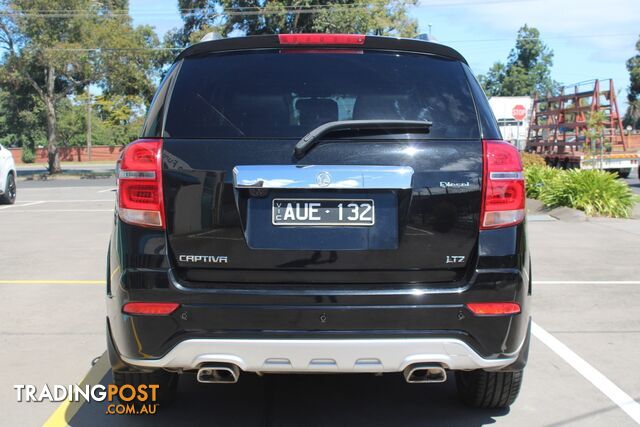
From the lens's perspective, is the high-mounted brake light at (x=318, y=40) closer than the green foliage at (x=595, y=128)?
Yes

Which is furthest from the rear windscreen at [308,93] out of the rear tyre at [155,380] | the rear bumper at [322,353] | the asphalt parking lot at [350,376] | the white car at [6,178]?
the white car at [6,178]

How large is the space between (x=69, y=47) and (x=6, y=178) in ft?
50.5

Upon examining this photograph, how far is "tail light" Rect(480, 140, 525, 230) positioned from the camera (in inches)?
125

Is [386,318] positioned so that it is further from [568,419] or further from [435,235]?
[568,419]

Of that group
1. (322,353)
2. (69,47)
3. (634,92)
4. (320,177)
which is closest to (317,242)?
(320,177)

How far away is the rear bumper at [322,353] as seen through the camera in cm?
306

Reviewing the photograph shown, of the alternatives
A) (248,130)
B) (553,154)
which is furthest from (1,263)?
(553,154)

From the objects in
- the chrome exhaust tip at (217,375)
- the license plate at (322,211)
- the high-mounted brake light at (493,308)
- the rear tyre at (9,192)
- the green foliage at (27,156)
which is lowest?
the green foliage at (27,156)

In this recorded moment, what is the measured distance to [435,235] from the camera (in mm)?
3139

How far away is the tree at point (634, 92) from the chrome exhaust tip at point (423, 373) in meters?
76.8

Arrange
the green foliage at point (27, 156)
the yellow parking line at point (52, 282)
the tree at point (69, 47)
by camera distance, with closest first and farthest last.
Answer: the yellow parking line at point (52, 282) < the tree at point (69, 47) < the green foliage at point (27, 156)

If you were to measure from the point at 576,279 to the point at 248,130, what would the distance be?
18.8 ft

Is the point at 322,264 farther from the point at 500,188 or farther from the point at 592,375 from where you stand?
the point at 592,375

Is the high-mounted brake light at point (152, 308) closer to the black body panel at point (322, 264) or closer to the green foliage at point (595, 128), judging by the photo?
the black body panel at point (322, 264)
